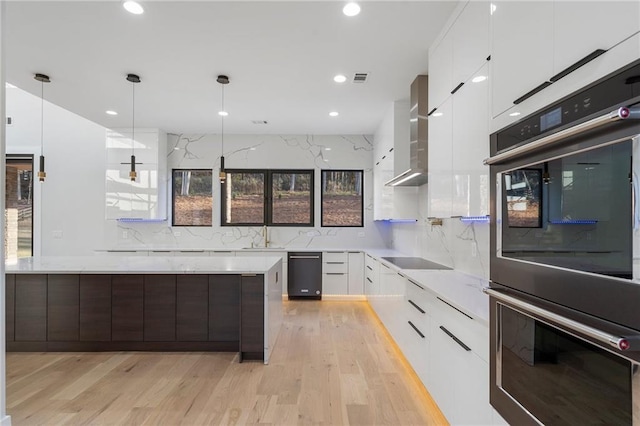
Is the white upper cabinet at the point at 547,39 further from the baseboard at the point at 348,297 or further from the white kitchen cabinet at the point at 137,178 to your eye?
the white kitchen cabinet at the point at 137,178

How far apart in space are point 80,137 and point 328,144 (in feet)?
14.1

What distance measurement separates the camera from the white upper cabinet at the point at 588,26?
2.73 ft

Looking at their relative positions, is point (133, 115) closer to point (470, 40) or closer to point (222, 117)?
point (222, 117)

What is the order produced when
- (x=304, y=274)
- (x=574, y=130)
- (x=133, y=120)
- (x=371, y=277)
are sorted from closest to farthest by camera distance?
(x=574, y=130) → (x=371, y=277) → (x=133, y=120) → (x=304, y=274)

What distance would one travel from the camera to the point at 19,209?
5.70m

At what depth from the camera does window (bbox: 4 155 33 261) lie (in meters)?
5.69

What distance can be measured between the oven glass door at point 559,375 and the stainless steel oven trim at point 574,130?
57 centimetres

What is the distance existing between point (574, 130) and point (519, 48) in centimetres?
61

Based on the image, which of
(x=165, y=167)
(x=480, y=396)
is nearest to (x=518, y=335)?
(x=480, y=396)

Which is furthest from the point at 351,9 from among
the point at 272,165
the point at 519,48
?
the point at 272,165

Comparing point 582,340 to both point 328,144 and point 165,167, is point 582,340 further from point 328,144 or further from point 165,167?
point 165,167

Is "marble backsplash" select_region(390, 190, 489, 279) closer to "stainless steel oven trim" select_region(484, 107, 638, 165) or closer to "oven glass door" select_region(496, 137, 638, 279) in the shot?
"oven glass door" select_region(496, 137, 638, 279)

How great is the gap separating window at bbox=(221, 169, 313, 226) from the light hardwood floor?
2729mm

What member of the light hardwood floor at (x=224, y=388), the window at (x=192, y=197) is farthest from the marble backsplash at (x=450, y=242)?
the window at (x=192, y=197)
